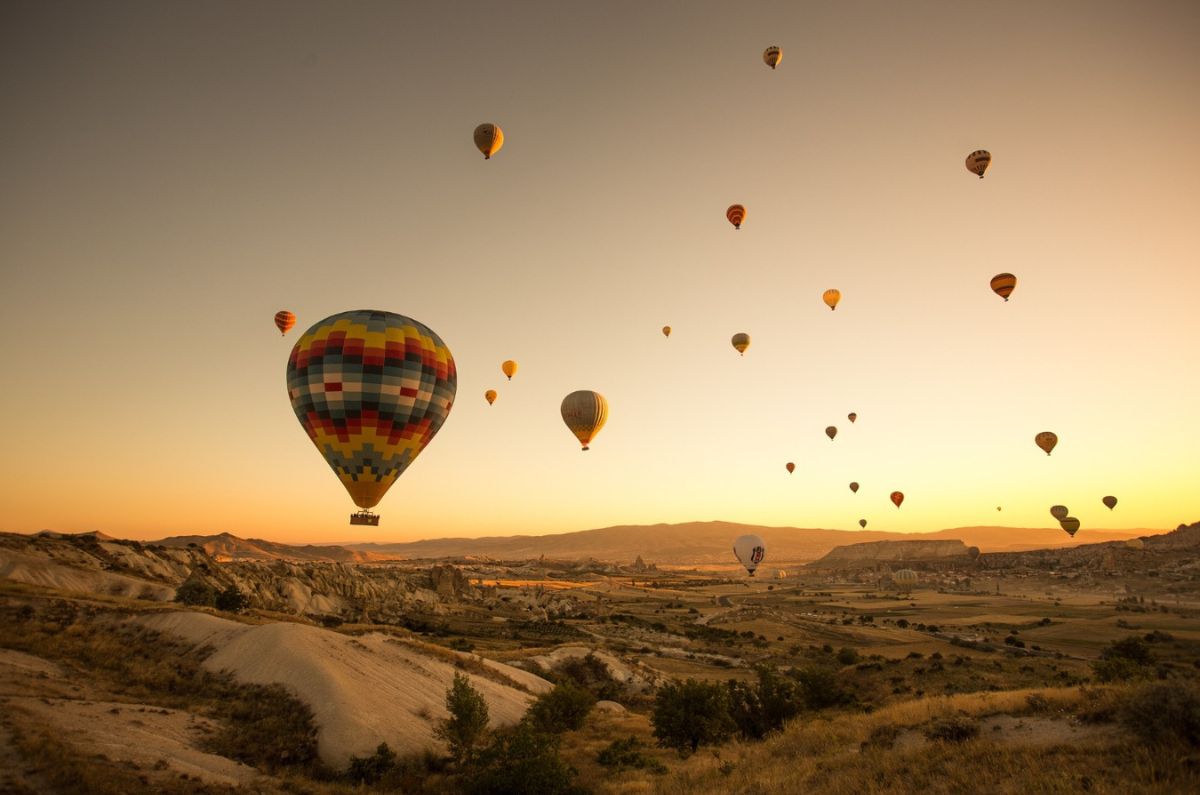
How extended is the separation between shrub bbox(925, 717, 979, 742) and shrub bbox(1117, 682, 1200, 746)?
3408 mm

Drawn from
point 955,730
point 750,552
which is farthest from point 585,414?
point 955,730

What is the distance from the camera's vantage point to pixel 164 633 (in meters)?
29.5

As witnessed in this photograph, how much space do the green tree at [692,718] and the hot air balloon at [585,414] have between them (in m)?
26.6

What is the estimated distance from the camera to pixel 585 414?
1969 inches

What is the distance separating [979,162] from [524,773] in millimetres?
46454

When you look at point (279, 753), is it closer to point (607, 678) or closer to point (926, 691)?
point (607, 678)

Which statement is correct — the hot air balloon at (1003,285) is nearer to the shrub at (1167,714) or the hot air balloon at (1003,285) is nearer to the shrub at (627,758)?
the shrub at (1167,714)

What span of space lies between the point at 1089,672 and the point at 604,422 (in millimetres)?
37754

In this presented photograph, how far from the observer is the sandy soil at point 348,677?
22.8 meters

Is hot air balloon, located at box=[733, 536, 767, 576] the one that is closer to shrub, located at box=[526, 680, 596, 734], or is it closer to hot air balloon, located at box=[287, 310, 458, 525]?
shrub, located at box=[526, 680, 596, 734]

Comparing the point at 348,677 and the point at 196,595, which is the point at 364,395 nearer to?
the point at 348,677

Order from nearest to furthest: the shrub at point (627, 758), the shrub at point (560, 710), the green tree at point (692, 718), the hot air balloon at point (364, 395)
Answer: the shrub at point (627, 758) → the green tree at point (692, 718) → the shrub at point (560, 710) → the hot air balloon at point (364, 395)

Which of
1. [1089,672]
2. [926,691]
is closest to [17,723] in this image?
[926,691]

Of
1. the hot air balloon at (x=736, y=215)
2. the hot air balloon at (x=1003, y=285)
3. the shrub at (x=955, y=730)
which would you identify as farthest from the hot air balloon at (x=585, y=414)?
the shrub at (x=955, y=730)
